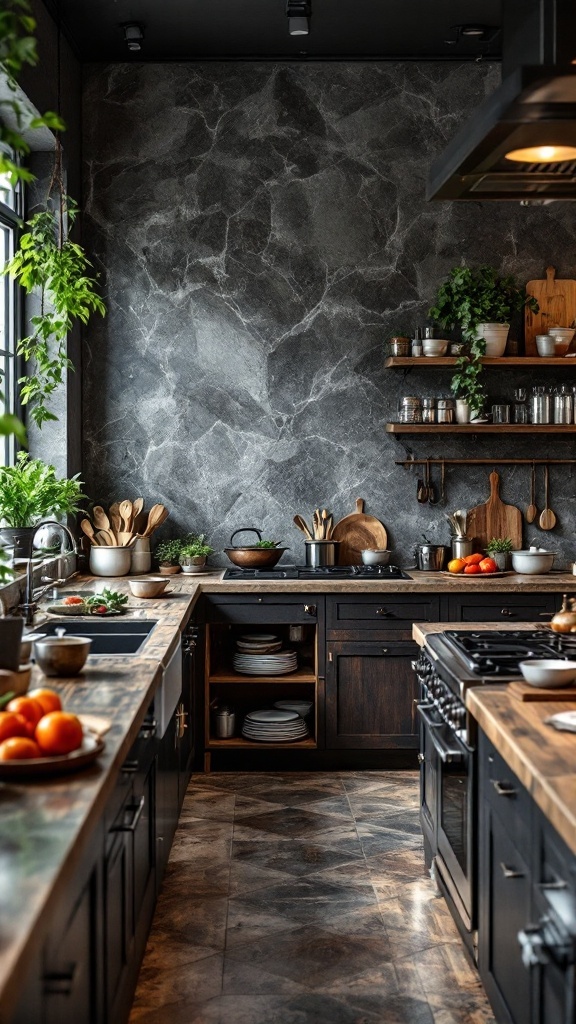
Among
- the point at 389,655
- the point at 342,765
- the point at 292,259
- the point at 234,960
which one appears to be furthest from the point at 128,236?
the point at 234,960

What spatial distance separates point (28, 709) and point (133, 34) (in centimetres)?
408

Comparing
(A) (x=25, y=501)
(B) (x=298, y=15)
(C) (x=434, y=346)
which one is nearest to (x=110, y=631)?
(A) (x=25, y=501)

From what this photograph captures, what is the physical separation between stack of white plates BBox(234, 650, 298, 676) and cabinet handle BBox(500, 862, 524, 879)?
2998 millimetres

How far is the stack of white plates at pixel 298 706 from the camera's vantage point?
5496 millimetres

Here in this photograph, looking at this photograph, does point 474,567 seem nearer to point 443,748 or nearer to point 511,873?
point 443,748

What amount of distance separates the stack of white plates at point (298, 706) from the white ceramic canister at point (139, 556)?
102cm

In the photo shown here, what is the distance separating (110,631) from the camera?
4078mm

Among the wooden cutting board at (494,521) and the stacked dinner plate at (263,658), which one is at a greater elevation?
the wooden cutting board at (494,521)

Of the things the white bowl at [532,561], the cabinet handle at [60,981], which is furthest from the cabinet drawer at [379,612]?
the cabinet handle at [60,981]

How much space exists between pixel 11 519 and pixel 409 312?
2593 mm

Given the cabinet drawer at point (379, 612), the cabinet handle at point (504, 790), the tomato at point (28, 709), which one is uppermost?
the tomato at point (28, 709)

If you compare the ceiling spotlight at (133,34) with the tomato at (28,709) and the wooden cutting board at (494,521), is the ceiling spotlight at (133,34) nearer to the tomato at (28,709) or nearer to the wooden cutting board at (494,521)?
the wooden cutting board at (494,521)

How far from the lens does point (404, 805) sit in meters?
4.81

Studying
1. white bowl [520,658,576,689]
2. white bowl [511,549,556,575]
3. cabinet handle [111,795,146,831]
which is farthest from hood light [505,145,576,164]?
white bowl [511,549,556,575]
